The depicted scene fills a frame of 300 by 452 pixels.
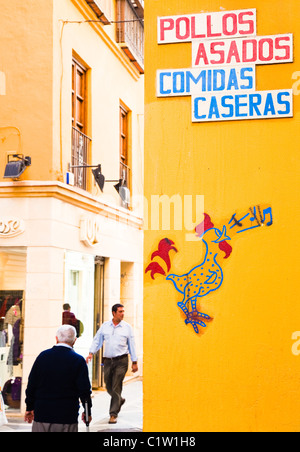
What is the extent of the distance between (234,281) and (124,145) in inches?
525

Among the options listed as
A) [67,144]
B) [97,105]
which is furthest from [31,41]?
[97,105]

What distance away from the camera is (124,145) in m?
17.8

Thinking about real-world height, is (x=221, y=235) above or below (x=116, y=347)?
above

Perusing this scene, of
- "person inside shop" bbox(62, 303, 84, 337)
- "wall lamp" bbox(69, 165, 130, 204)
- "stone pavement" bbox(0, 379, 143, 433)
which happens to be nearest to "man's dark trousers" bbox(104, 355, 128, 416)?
"stone pavement" bbox(0, 379, 143, 433)

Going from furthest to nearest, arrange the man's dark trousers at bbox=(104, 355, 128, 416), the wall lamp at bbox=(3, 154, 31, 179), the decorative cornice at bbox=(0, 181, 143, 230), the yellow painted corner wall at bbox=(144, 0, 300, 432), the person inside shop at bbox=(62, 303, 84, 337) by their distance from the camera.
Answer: the person inside shop at bbox=(62, 303, 84, 337) < the decorative cornice at bbox=(0, 181, 143, 230) < the wall lamp at bbox=(3, 154, 31, 179) < the man's dark trousers at bbox=(104, 355, 128, 416) < the yellow painted corner wall at bbox=(144, 0, 300, 432)

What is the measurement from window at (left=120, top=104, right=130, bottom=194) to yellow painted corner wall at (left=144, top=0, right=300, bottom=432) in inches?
479

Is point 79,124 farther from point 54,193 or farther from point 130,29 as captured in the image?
point 130,29

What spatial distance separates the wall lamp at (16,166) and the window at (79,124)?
1.46m

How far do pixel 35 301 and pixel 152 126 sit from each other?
7448mm

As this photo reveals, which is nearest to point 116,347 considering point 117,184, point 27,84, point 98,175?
point 98,175

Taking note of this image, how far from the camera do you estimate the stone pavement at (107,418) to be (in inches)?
403

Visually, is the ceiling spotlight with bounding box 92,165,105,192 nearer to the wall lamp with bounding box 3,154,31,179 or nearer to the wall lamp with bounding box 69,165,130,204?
the wall lamp with bounding box 69,165,130,204

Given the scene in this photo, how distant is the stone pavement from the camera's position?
1024 centimetres

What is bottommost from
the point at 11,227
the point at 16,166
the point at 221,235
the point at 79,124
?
the point at 221,235
